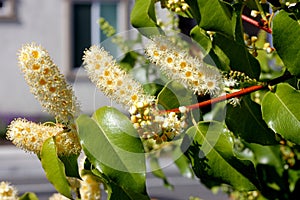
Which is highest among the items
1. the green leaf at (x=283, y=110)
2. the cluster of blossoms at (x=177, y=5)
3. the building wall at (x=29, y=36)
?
the cluster of blossoms at (x=177, y=5)

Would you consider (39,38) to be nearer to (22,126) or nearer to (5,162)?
(5,162)

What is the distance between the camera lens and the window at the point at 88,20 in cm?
688

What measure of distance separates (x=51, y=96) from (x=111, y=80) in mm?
51

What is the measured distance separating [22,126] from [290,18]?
252 mm

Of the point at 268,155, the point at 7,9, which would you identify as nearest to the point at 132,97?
the point at 268,155

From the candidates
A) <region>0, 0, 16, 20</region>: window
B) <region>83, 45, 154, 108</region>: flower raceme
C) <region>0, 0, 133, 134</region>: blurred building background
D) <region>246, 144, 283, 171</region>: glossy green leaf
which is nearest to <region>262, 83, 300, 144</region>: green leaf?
<region>83, 45, 154, 108</region>: flower raceme

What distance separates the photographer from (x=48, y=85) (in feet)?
1.61

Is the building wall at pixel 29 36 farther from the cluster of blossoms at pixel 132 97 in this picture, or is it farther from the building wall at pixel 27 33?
the cluster of blossoms at pixel 132 97

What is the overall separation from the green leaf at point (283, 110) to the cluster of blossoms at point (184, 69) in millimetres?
49

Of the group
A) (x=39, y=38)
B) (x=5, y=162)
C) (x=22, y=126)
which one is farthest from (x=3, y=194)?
(x=39, y=38)

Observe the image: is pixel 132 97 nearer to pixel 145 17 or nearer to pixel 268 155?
pixel 145 17

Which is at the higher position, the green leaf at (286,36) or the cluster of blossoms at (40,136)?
the green leaf at (286,36)

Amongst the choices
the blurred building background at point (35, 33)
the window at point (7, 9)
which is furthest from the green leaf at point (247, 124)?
the window at point (7, 9)

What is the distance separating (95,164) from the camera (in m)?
0.46
